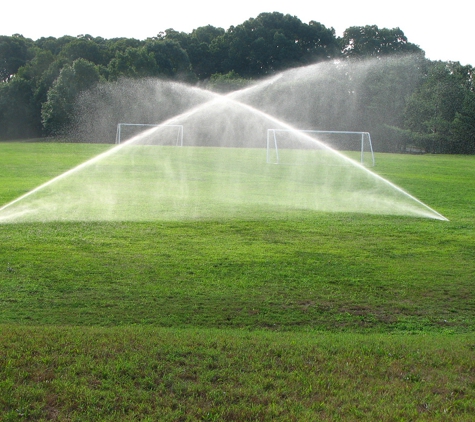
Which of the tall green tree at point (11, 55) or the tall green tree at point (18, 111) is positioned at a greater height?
the tall green tree at point (11, 55)

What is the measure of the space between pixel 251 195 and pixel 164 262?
899 centimetres

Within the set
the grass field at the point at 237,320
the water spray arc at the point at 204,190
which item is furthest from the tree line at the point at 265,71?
the grass field at the point at 237,320

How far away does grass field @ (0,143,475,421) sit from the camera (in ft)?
12.6

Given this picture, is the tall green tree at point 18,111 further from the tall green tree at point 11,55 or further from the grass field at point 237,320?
the grass field at point 237,320

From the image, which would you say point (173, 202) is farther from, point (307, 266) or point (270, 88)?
point (270, 88)

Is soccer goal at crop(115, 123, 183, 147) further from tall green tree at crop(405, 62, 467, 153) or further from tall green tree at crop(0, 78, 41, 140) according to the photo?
tall green tree at crop(405, 62, 467, 153)

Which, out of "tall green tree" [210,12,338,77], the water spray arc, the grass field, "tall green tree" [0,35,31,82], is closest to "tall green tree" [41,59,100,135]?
"tall green tree" [210,12,338,77]

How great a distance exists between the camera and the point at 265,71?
72812 millimetres

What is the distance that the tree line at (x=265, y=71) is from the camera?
51344 mm

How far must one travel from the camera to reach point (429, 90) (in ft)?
169

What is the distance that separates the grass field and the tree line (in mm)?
42639

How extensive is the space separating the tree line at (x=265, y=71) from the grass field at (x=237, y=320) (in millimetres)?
42639

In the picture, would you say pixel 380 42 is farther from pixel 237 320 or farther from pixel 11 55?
pixel 237 320

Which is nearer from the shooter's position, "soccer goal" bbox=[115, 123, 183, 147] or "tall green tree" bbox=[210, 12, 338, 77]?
"soccer goal" bbox=[115, 123, 183, 147]
